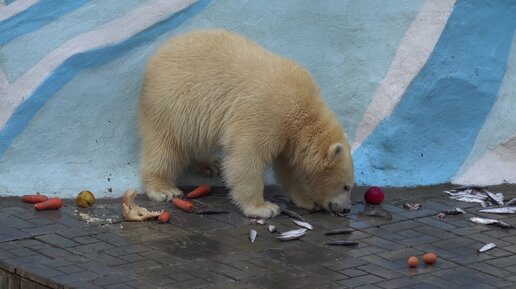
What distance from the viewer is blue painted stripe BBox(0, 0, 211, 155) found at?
25.0ft

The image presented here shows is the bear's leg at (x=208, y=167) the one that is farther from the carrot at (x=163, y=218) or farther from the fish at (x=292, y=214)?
the carrot at (x=163, y=218)

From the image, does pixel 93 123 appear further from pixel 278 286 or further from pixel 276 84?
pixel 278 286

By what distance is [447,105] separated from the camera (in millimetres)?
8797

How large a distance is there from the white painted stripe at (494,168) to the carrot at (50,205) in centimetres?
344

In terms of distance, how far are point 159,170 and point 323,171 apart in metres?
1.27

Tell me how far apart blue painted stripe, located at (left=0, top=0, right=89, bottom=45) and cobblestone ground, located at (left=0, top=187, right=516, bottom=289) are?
1316mm

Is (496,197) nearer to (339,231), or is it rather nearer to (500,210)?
(500,210)

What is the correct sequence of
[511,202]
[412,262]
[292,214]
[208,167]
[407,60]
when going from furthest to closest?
[407,60], [208,167], [511,202], [292,214], [412,262]

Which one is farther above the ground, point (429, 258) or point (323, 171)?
point (323, 171)

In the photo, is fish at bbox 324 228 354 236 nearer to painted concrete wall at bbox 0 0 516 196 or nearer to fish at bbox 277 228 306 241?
fish at bbox 277 228 306 241

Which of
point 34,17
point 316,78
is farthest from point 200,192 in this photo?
point 34,17

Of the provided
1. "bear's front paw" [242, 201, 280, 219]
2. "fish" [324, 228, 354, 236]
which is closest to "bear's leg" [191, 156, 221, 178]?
"bear's front paw" [242, 201, 280, 219]

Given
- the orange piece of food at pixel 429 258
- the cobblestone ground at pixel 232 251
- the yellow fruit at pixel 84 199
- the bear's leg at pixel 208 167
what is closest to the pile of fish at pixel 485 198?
the cobblestone ground at pixel 232 251

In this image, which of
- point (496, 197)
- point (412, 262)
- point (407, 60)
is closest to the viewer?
point (412, 262)
